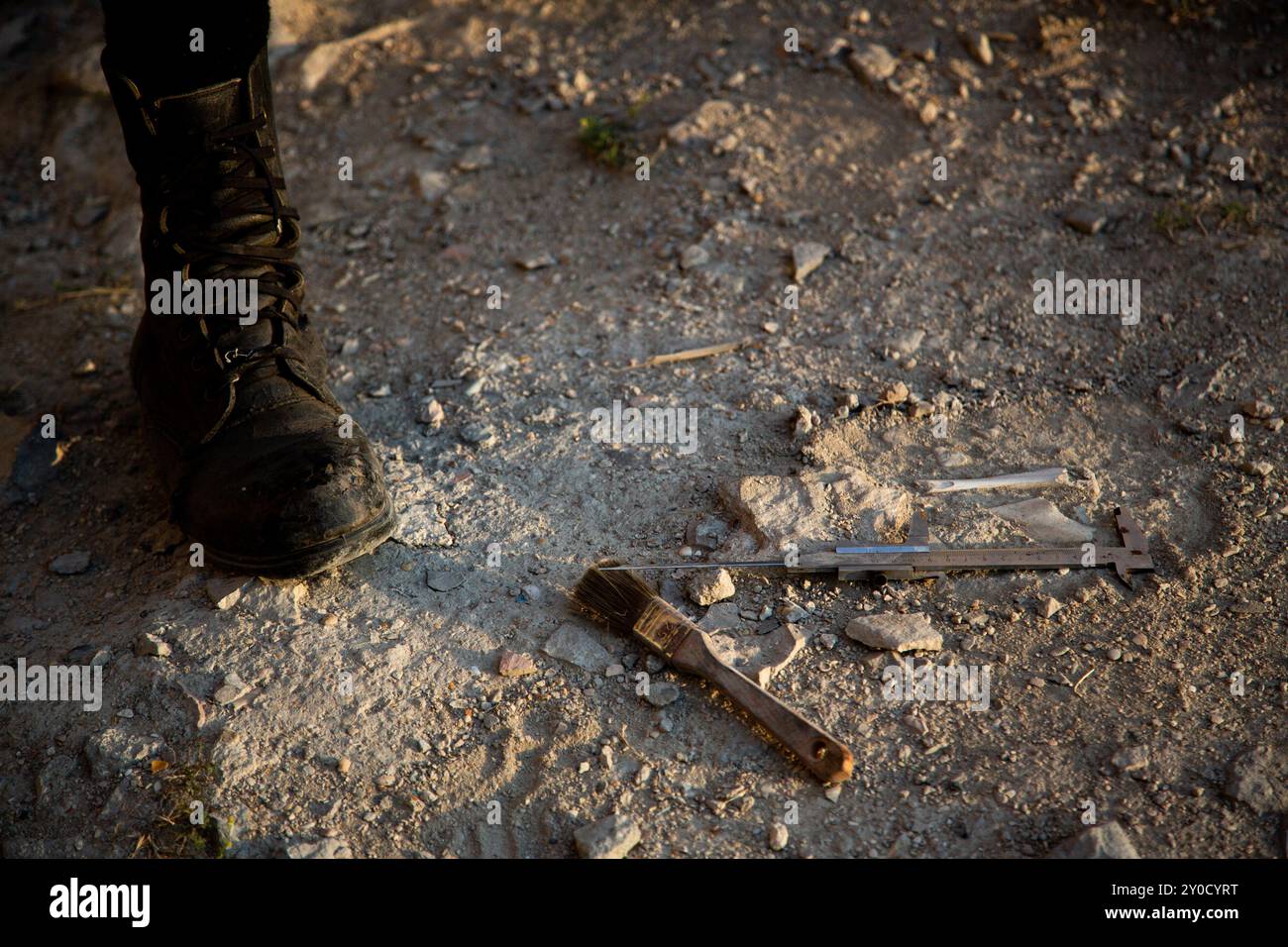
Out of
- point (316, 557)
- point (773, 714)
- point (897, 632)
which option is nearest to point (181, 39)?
point (316, 557)

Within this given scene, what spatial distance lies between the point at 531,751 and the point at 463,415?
1.13 metres

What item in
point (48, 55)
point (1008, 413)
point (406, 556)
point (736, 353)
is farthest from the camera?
→ point (48, 55)

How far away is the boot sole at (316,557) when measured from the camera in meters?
2.40

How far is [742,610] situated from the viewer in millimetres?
2459

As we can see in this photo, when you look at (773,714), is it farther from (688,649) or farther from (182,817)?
(182,817)

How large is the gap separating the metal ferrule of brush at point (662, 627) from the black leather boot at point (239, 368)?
681 millimetres

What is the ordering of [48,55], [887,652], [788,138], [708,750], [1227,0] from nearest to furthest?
[708,750]
[887,652]
[788,138]
[1227,0]
[48,55]

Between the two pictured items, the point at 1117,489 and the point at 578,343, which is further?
the point at 578,343

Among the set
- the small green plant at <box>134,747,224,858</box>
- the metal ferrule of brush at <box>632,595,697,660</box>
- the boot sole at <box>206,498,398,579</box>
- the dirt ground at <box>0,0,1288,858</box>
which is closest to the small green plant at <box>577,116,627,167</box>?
the dirt ground at <box>0,0,1288,858</box>

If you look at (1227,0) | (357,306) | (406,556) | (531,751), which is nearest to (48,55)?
(357,306)

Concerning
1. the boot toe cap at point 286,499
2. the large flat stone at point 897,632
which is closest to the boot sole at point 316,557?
the boot toe cap at point 286,499

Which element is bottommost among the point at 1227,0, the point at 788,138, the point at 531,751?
the point at 531,751

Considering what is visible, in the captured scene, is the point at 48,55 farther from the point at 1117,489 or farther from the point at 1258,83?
the point at 1258,83

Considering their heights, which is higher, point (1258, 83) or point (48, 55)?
point (1258, 83)
